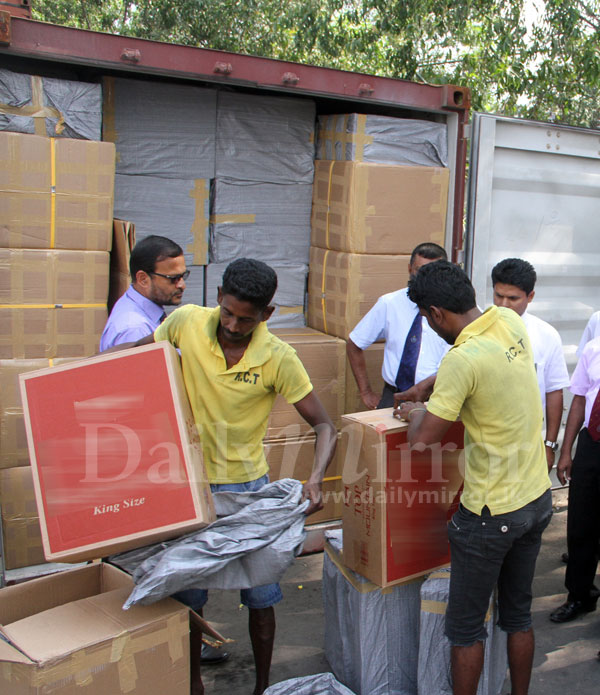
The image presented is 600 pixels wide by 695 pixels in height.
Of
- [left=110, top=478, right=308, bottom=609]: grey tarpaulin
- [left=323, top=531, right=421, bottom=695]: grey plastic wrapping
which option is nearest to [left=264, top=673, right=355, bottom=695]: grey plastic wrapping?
[left=323, top=531, right=421, bottom=695]: grey plastic wrapping

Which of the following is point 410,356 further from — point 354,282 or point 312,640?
point 312,640

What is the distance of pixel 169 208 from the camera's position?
3.97m

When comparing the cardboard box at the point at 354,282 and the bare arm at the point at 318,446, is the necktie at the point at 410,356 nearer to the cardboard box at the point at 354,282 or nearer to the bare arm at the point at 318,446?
the cardboard box at the point at 354,282

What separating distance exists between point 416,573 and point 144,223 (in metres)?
2.33

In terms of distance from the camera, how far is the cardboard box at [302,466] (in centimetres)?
391

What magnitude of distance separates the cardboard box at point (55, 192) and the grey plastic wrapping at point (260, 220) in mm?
858

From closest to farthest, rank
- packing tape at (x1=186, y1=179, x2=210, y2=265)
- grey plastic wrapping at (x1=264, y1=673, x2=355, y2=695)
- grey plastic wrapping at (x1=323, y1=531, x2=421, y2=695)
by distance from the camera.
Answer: grey plastic wrapping at (x1=264, y1=673, x2=355, y2=695) < grey plastic wrapping at (x1=323, y1=531, x2=421, y2=695) < packing tape at (x1=186, y1=179, x2=210, y2=265)

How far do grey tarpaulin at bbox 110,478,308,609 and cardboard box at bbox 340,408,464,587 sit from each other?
0.39 meters

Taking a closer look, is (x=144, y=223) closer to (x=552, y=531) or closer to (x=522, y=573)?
(x=522, y=573)

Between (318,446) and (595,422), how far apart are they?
58.6 inches

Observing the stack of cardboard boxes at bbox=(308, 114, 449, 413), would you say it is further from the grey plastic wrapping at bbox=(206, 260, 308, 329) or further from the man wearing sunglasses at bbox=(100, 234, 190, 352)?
the man wearing sunglasses at bbox=(100, 234, 190, 352)

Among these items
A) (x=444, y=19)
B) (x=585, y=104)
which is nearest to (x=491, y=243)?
(x=444, y=19)

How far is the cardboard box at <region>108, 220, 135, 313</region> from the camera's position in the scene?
340 centimetres

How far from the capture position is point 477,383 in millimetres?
2168
